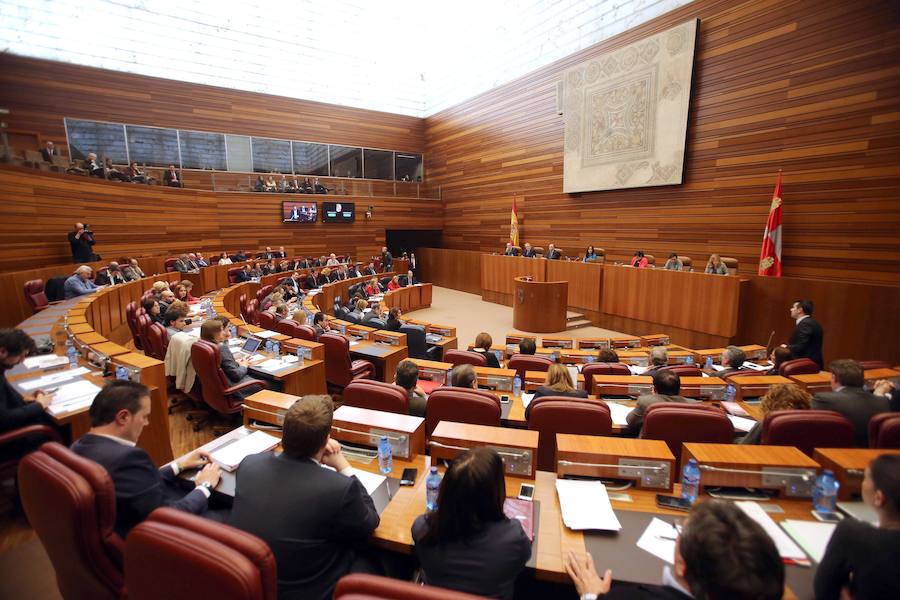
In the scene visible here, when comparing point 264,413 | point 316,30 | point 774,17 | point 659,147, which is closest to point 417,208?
point 316,30

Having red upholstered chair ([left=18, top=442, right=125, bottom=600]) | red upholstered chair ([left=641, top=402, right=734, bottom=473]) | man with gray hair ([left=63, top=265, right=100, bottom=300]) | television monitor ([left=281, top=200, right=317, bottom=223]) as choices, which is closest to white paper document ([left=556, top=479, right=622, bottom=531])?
red upholstered chair ([left=641, top=402, right=734, bottom=473])

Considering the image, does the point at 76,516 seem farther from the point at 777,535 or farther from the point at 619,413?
the point at 619,413

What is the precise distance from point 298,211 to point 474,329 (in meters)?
8.25

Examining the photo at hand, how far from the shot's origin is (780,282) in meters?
A: 6.96

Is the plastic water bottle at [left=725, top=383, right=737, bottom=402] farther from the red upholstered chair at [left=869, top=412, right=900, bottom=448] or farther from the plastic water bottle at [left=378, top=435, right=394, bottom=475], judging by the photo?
the plastic water bottle at [left=378, top=435, right=394, bottom=475]

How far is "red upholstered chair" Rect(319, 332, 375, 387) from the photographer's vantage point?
500 centimetres

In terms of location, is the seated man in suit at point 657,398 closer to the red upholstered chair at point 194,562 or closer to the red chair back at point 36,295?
the red upholstered chair at point 194,562

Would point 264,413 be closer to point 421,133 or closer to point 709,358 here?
point 709,358

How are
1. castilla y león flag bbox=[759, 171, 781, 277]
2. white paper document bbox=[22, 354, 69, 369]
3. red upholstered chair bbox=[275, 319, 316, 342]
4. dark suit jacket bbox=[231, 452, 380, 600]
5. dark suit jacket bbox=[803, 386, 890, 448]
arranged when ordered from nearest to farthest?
dark suit jacket bbox=[231, 452, 380, 600]
dark suit jacket bbox=[803, 386, 890, 448]
white paper document bbox=[22, 354, 69, 369]
red upholstered chair bbox=[275, 319, 316, 342]
castilla y león flag bbox=[759, 171, 781, 277]

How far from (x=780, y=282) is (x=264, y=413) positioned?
7909 millimetres

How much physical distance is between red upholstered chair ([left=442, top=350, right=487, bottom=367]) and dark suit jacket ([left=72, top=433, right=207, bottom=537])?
298cm

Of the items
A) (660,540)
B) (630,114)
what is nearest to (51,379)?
(660,540)

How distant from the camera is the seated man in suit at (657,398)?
286 centimetres

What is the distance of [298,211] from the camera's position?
14.3m
